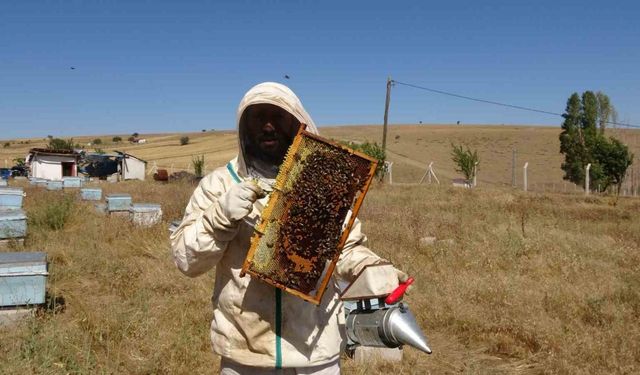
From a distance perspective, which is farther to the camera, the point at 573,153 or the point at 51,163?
the point at 51,163

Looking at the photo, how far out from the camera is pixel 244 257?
84.9 inches

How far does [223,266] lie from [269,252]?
0.96ft

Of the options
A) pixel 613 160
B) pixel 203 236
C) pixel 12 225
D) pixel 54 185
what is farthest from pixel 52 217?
pixel 613 160

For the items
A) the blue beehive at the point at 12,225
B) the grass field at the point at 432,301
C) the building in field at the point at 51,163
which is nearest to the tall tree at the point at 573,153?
the grass field at the point at 432,301

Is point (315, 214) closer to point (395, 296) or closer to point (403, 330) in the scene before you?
point (395, 296)

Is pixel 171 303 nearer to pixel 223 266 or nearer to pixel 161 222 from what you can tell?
pixel 223 266

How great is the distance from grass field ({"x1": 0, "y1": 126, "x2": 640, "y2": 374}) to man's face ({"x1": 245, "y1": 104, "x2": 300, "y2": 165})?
2745 mm

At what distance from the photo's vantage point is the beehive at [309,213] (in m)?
2.01

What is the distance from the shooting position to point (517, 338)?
5.31 meters

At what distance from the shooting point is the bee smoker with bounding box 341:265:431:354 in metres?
2.00

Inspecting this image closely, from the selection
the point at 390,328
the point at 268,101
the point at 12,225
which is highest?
the point at 268,101

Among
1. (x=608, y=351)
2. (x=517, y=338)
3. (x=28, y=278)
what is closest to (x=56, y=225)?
(x=28, y=278)

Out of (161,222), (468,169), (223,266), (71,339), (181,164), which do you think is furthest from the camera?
(181,164)

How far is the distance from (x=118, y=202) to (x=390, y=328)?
11.0 metres
